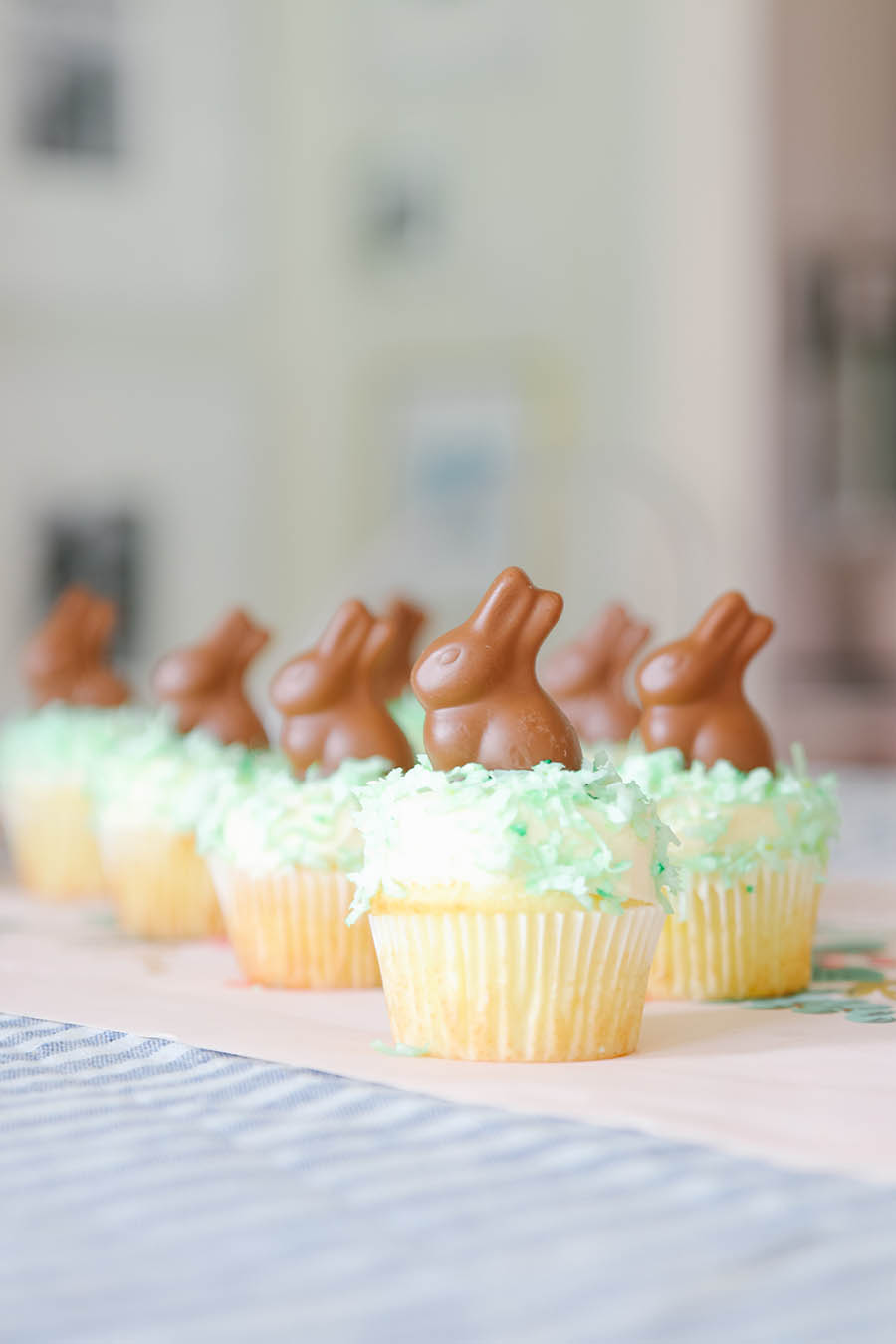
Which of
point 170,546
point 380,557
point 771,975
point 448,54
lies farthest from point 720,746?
point 448,54

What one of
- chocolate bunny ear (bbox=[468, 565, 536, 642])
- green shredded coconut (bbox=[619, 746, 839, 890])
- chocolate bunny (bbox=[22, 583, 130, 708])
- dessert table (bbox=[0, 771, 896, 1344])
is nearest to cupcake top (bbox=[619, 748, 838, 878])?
green shredded coconut (bbox=[619, 746, 839, 890])

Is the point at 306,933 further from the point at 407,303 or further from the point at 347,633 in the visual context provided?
the point at 407,303

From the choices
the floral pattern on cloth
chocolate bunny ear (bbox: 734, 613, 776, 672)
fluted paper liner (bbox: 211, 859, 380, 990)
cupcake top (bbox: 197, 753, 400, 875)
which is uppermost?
chocolate bunny ear (bbox: 734, 613, 776, 672)

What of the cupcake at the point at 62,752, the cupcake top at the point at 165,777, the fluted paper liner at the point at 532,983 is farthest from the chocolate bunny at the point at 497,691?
the cupcake at the point at 62,752

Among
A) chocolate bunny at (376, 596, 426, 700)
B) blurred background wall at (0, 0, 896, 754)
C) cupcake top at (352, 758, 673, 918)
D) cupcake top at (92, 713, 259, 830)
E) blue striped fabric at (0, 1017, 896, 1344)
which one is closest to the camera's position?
blue striped fabric at (0, 1017, 896, 1344)

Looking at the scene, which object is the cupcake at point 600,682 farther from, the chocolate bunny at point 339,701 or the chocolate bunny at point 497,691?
the chocolate bunny at point 497,691

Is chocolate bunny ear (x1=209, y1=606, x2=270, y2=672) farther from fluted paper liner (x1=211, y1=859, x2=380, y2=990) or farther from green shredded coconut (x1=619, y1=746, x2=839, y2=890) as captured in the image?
green shredded coconut (x1=619, y1=746, x2=839, y2=890)

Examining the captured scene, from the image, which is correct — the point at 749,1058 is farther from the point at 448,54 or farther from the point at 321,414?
the point at 448,54

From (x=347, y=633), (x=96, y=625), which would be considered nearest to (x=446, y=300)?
(x=96, y=625)
